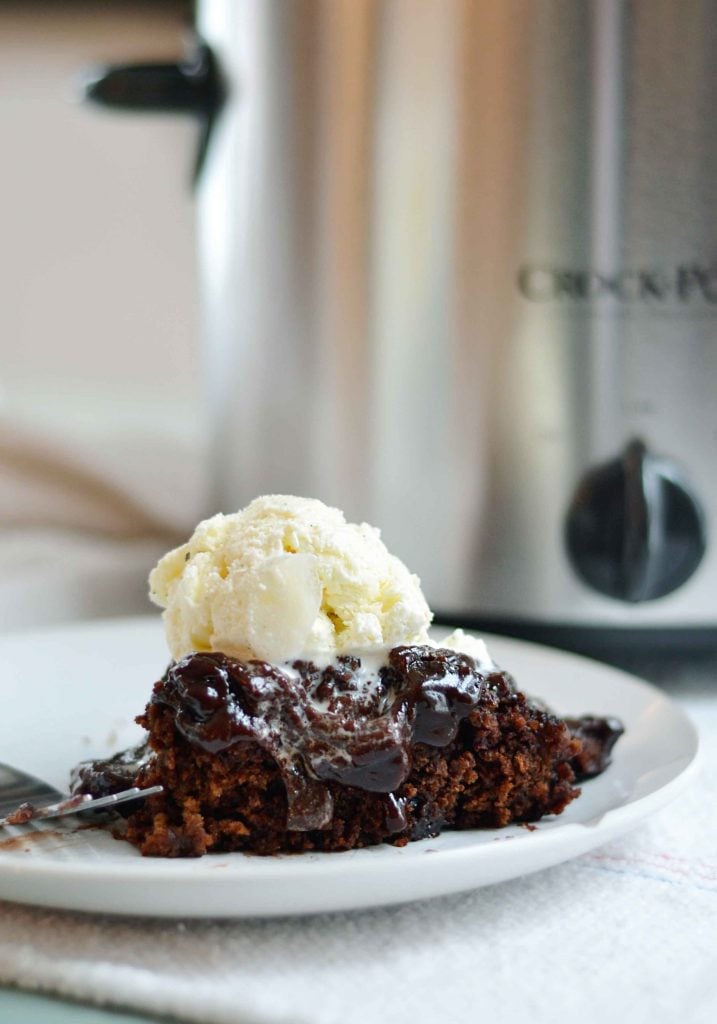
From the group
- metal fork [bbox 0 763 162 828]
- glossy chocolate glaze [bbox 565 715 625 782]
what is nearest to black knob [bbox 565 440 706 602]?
glossy chocolate glaze [bbox 565 715 625 782]

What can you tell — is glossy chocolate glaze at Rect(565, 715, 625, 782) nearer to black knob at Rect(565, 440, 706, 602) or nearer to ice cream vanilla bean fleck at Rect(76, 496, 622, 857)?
ice cream vanilla bean fleck at Rect(76, 496, 622, 857)

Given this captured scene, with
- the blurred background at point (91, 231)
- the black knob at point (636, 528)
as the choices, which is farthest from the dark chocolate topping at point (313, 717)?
the blurred background at point (91, 231)

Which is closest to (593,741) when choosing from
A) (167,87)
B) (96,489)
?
(167,87)

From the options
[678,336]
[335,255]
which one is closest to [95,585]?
[335,255]

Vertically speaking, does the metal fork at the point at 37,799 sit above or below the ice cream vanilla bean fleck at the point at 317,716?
below

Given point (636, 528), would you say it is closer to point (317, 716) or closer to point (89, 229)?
point (317, 716)

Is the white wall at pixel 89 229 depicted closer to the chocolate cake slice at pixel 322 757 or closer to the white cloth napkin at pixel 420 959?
the chocolate cake slice at pixel 322 757
